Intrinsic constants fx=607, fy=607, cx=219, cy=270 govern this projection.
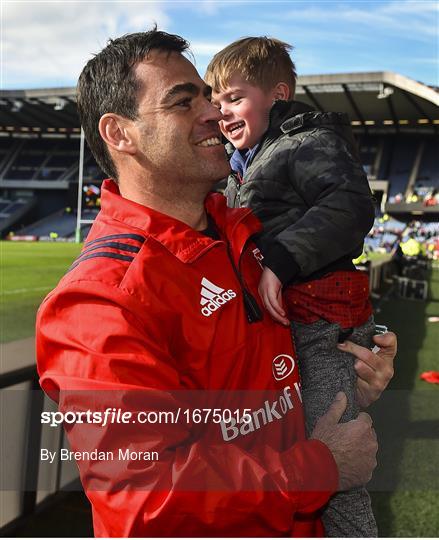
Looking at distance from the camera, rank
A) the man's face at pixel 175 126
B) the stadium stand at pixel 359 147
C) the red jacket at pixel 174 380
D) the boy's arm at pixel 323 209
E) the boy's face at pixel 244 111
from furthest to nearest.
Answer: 1. the stadium stand at pixel 359 147
2. the boy's face at pixel 244 111
3. the boy's arm at pixel 323 209
4. the man's face at pixel 175 126
5. the red jacket at pixel 174 380

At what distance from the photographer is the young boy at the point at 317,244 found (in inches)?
61.3

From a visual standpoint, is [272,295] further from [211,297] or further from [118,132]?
[118,132]

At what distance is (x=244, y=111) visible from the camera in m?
1.92

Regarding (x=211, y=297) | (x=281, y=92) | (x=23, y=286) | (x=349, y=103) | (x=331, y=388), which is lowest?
(x=23, y=286)

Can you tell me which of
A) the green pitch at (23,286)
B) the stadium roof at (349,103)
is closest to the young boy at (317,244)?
the green pitch at (23,286)

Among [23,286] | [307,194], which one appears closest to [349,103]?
[23,286]

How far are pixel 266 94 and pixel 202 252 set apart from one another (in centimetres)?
89

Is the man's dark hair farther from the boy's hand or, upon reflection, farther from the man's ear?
the boy's hand

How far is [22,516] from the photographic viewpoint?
264 cm

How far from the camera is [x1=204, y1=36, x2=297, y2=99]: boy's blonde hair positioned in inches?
76.4

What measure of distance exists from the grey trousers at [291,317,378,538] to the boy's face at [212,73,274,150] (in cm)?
64

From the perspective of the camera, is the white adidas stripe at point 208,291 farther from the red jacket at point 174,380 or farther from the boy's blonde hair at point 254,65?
the boy's blonde hair at point 254,65

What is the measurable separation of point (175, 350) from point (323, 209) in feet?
2.01

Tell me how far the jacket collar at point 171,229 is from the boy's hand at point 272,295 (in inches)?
4.6
